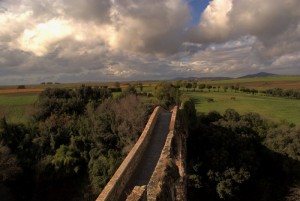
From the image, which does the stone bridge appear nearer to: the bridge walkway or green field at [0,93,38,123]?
the bridge walkway

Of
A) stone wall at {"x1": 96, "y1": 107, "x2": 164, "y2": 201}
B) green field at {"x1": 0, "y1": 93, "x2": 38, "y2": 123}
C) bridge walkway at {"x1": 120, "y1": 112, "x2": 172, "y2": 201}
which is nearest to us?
stone wall at {"x1": 96, "y1": 107, "x2": 164, "y2": 201}

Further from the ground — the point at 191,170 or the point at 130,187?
the point at 130,187

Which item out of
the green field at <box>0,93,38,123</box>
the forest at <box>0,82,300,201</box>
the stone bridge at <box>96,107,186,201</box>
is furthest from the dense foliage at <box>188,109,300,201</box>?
the green field at <box>0,93,38,123</box>

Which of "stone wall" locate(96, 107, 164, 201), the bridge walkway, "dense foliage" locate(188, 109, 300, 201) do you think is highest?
"stone wall" locate(96, 107, 164, 201)

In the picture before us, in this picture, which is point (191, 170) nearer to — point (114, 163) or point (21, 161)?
point (114, 163)

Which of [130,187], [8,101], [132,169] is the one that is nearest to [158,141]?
[132,169]
